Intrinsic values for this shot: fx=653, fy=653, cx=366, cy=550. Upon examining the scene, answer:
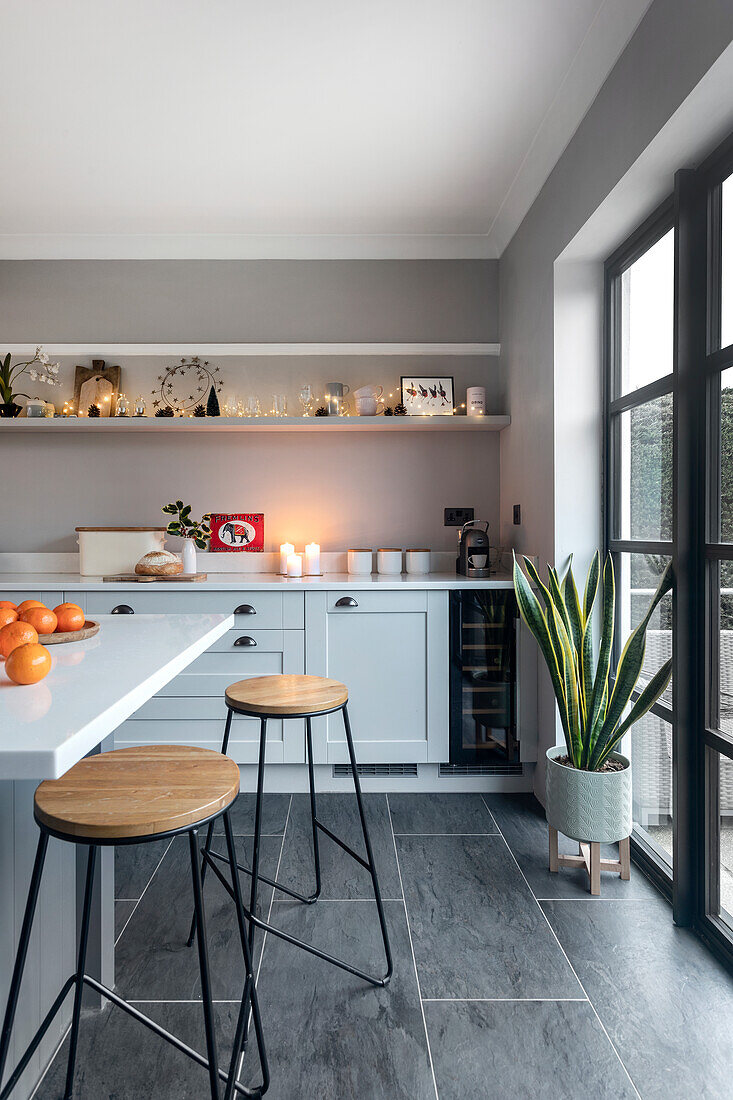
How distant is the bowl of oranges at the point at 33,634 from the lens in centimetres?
112

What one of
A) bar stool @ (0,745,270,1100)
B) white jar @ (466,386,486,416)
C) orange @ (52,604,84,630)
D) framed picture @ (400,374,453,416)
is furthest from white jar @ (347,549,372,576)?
bar stool @ (0,745,270,1100)

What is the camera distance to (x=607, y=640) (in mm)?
2055

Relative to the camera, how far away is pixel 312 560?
3221mm

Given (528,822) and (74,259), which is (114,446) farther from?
(528,822)

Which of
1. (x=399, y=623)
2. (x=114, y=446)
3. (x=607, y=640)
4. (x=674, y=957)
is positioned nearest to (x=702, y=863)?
(x=674, y=957)

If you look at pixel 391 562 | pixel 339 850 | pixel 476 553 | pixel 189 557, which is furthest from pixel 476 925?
pixel 189 557

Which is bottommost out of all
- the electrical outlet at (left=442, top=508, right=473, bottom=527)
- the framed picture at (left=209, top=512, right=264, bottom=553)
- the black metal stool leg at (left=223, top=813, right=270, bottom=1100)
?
the black metal stool leg at (left=223, top=813, right=270, bottom=1100)

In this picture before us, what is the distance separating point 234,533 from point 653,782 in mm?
2204

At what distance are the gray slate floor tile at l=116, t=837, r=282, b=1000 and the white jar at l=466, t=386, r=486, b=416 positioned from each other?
2.15 meters

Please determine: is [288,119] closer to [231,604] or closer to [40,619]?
[231,604]

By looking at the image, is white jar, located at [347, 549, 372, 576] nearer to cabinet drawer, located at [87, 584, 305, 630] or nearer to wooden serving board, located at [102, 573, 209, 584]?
cabinet drawer, located at [87, 584, 305, 630]

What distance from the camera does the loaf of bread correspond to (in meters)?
2.93

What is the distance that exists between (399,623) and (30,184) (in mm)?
2452

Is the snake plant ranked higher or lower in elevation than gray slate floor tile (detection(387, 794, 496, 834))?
higher
